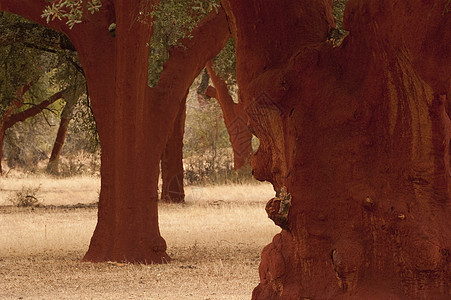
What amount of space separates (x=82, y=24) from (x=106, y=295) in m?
3.52

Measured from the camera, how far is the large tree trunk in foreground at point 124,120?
30.8ft

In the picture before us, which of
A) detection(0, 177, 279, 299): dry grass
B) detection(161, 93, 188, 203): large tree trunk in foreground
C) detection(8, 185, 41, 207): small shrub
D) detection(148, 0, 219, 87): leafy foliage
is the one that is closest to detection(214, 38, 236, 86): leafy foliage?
detection(148, 0, 219, 87): leafy foliage

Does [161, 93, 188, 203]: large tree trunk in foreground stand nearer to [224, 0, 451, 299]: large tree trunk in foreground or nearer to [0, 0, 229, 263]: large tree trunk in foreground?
[0, 0, 229, 263]: large tree trunk in foreground

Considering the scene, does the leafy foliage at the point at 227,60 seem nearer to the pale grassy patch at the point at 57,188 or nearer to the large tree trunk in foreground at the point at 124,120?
the large tree trunk in foreground at the point at 124,120

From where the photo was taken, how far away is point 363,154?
5.30 metres

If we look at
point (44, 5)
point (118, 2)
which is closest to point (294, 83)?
point (118, 2)

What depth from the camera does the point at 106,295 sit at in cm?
760

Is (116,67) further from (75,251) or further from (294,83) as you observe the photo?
(294,83)

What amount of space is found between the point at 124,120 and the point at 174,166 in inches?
425

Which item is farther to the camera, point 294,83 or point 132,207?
point 132,207

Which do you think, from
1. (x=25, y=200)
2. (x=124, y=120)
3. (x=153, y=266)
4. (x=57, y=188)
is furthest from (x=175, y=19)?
(x=57, y=188)

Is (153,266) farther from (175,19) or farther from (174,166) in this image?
(174,166)

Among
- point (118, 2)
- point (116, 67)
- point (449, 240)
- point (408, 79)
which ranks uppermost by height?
point (118, 2)

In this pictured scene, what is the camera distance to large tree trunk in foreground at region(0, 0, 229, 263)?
9383 mm
